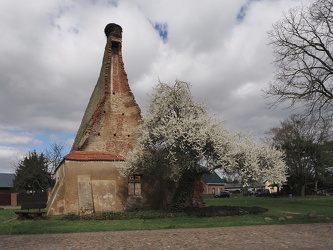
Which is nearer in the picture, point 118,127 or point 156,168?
point 156,168

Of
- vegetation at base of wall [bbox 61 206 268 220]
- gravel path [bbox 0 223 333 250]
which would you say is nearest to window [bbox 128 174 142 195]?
vegetation at base of wall [bbox 61 206 268 220]

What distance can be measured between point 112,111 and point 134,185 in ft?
18.8

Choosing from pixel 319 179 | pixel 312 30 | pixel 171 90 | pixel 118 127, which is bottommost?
pixel 319 179

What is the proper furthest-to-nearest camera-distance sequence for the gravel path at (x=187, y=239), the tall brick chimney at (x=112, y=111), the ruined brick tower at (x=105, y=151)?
the tall brick chimney at (x=112, y=111) → the ruined brick tower at (x=105, y=151) → the gravel path at (x=187, y=239)

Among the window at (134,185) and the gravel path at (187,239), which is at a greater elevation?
the window at (134,185)

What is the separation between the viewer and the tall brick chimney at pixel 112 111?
69.1 feet

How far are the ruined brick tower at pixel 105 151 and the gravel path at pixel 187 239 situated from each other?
761cm

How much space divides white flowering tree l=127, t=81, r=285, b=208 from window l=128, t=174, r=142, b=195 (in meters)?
0.97

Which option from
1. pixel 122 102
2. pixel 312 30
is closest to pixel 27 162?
pixel 122 102

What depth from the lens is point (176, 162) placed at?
56.7 feet

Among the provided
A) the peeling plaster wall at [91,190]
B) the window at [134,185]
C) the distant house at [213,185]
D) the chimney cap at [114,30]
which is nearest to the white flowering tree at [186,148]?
the window at [134,185]

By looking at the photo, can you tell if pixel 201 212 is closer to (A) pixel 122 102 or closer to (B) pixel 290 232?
(B) pixel 290 232

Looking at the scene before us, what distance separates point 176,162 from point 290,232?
7983 mm

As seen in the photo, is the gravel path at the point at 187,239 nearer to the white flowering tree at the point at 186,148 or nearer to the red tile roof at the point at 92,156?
the white flowering tree at the point at 186,148
